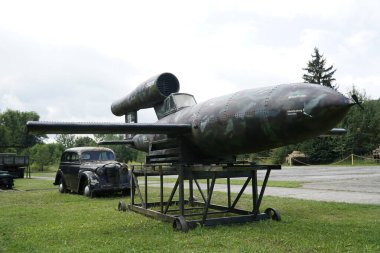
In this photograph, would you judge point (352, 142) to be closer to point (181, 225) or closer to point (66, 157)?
point (66, 157)

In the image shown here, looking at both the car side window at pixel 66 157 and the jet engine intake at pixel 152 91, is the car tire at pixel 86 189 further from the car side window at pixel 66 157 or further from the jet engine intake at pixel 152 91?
the jet engine intake at pixel 152 91

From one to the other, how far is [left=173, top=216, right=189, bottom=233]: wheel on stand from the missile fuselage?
1.40 metres

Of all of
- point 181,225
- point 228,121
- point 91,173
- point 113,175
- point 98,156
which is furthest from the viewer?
point 98,156

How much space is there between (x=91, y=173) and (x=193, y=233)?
7.70 metres

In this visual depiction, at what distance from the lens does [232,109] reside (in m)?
6.56

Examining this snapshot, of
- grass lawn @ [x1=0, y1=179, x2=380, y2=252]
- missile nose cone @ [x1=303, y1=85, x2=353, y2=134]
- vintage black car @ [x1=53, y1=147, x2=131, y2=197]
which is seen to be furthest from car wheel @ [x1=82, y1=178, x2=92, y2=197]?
missile nose cone @ [x1=303, y1=85, x2=353, y2=134]

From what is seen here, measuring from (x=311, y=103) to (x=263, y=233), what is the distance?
2369 mm

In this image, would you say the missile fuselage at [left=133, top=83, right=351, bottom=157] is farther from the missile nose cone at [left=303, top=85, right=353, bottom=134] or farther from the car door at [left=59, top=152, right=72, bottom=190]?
the car door at [left=59, top=152, right=72, bottom=190]

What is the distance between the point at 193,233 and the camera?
661 cm

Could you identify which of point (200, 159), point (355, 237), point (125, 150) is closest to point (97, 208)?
point (200, 159)

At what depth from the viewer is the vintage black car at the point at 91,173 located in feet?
42.9

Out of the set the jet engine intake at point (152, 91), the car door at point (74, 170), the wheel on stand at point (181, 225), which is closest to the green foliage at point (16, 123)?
the car door at point (74, 170)

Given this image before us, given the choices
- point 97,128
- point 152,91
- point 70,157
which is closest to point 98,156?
point 70,157

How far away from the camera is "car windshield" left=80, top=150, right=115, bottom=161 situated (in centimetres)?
1484
